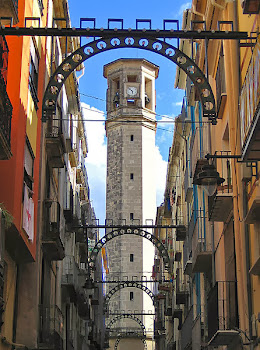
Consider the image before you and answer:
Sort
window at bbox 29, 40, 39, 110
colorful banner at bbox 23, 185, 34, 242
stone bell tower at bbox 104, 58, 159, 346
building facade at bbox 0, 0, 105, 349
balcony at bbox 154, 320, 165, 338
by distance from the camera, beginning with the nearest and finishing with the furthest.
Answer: building facade at bbox 0, 0, 105, 349 < colorful banner at bbox 23, 185, 34, 242 < window at bbox 29, 40, 39, 110 < balcony at bbox 154, 320, 165, 338 < stone bell tower at bbox 104, 58, 159, 346

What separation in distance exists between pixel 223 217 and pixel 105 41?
6.23m

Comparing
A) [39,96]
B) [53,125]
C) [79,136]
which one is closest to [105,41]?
[39,96]

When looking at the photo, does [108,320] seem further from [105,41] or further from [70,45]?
[105,41]

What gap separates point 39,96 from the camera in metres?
19.7

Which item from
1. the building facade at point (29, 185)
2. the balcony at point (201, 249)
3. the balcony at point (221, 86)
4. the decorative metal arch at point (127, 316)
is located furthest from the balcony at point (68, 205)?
the decorative metal arch at point (127, 316)

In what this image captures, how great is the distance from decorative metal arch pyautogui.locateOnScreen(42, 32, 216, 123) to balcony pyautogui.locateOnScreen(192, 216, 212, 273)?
8.86 meters

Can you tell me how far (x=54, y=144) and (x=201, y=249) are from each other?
4968 mm

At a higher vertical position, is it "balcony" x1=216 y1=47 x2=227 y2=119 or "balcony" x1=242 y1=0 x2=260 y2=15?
"balcony" x1=216 y1=47 x2=227 y2=119

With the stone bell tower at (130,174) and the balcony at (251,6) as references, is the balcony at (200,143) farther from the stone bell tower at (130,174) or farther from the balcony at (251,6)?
the stone bell tower at (130,174)

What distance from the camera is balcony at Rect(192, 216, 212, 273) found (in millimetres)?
20188

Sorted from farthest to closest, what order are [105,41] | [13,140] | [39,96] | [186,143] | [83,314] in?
[83,314] → [186,143] → [39,96] → [13,140] → [105,41]

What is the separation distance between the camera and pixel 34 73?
19234 millimetres

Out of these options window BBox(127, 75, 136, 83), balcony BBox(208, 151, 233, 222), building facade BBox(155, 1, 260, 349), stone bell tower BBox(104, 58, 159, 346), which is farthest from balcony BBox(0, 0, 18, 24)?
window BBox(127, 75, 136, 83)

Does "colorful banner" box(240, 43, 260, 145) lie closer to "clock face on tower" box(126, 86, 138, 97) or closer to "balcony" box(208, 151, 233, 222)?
"balcony" box(208, 151, 233, 222)
